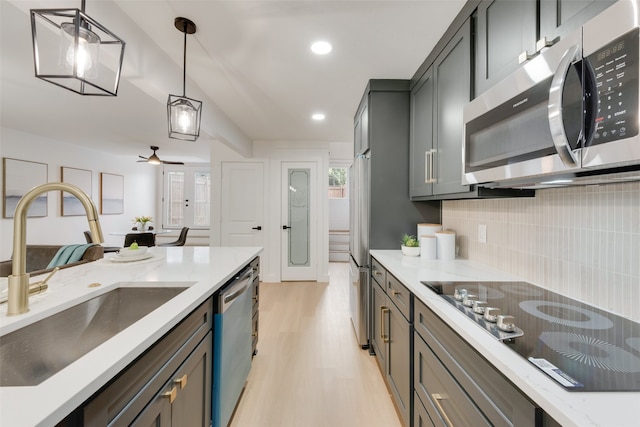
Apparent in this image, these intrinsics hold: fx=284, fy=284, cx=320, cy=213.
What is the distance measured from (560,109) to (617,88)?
113mm

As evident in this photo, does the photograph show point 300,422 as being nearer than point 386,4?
No

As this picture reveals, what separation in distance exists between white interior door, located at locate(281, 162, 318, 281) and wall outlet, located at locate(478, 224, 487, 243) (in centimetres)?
325

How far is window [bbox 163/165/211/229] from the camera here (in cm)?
766

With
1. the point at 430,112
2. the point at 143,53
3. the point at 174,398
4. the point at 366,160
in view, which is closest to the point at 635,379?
the point at 174,398

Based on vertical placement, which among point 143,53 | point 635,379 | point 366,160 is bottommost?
point 635,379

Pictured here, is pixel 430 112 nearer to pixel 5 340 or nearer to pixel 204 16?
pixel 204 16

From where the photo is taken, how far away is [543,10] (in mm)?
1013

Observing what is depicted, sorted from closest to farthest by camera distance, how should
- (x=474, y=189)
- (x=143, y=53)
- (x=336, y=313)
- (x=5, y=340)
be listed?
1. (x=5, y=340)
2. (x=474, y=189)
3. (x=143, y=53)
4. (x=336, y=313)

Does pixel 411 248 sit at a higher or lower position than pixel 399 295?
higher

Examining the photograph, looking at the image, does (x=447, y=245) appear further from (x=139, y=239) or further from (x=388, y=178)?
(x=139, y=239)

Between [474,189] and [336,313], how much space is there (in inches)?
98.0

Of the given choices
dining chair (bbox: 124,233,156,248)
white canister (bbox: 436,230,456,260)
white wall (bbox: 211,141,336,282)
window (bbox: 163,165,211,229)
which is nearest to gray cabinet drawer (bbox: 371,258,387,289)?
white canister (bbox: 436,230,456,260)

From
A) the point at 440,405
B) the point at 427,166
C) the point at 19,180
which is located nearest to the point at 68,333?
the point at 440,405

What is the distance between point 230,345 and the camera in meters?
1.59
